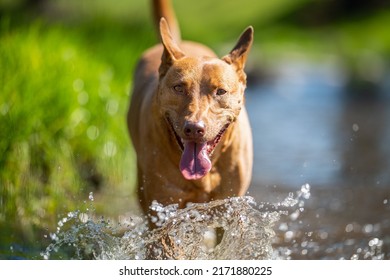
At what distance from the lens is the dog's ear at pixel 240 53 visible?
225 inches

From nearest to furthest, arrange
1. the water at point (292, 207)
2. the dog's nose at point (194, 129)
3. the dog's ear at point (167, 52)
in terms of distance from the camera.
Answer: the dog's nose at point (194, 129)
the dog's ear at point (167, 52)
the water at point (292, 207)

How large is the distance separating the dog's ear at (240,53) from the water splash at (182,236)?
91cm

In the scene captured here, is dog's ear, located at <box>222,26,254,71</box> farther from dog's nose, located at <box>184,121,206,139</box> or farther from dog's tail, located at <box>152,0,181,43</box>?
dog's tail, located at <box>152,0,181,43</box>

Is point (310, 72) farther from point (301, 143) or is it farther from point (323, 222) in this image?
point (323, 222)

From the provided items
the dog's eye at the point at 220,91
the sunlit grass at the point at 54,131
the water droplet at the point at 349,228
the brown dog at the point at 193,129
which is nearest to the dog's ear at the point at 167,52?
the brown dog at the point at 193,129

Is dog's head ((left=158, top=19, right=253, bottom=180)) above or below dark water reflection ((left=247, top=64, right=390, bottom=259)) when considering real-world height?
above

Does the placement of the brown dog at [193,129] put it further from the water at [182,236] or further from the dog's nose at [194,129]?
the water at [182,236]

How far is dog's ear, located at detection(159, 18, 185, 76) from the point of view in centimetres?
572

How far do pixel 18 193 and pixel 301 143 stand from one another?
15.0 ft

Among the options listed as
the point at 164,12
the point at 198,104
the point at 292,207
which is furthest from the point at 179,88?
the point at 292,207

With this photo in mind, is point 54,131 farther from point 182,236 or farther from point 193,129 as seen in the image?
point 193,129

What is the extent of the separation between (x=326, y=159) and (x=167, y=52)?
14.8 feet

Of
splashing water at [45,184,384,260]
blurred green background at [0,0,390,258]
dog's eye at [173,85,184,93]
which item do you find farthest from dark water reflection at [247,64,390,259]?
dog's eye at [173,85,184,93]
